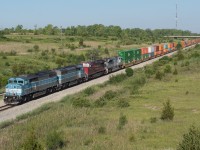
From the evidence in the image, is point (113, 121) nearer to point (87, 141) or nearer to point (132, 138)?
point (132, 138)

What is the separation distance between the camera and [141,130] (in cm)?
2234

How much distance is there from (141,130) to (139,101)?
491 inches

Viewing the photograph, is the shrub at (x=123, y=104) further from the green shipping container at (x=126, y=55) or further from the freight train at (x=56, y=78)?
the green shipping container at (x=126, y=55)

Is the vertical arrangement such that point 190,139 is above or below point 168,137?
above

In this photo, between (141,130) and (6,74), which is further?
(6,74)

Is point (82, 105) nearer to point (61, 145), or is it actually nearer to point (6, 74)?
point (61, 145)

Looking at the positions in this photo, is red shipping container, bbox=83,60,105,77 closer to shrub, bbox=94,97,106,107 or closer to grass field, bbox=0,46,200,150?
grass field, bbox=0,46,200,150

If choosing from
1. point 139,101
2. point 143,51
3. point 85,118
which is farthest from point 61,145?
point 143,51

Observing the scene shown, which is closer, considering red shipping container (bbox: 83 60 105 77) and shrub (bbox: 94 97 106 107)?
shrub (bbox: 94 97 106 107)

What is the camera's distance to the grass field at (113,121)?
19906 millimetres

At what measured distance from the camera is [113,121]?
25.4 m

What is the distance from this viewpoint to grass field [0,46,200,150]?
19906 mm

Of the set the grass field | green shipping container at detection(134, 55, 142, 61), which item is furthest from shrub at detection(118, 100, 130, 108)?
green shipping container at detection(134, 55, 142, 61)

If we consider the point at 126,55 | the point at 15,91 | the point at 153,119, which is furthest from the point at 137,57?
the point at 153,119
